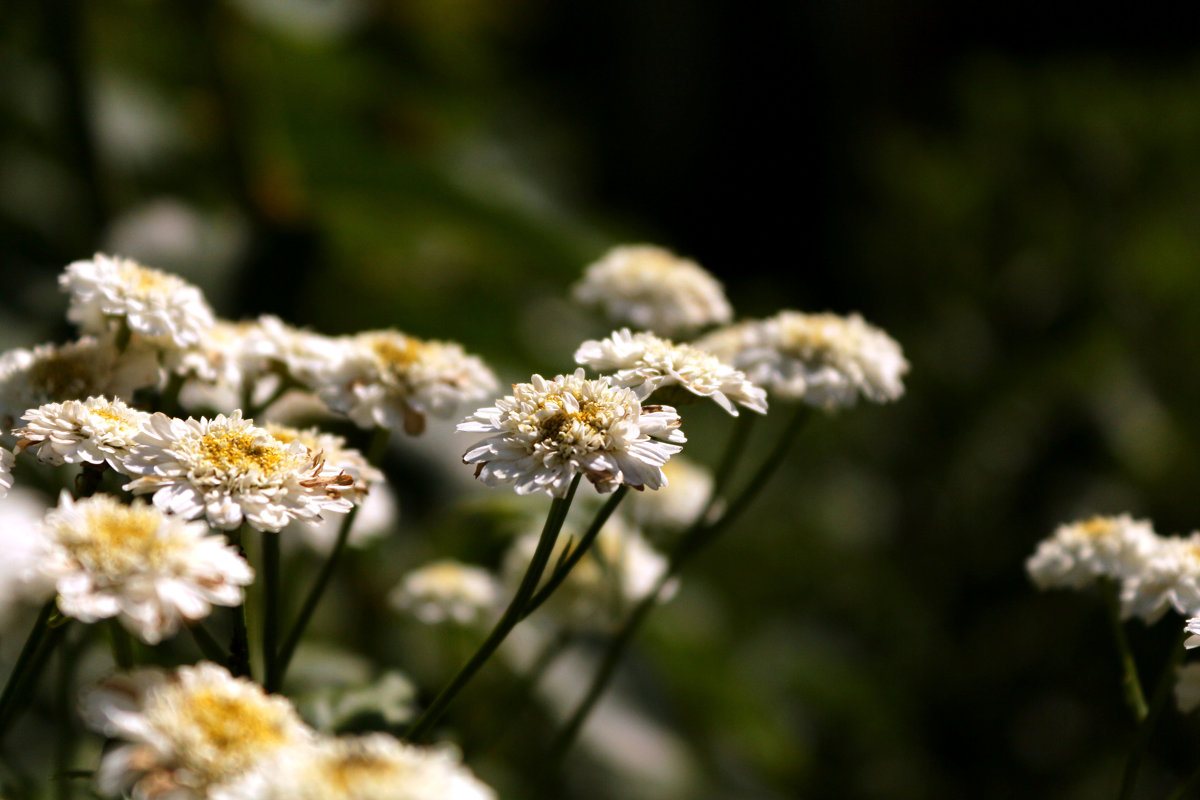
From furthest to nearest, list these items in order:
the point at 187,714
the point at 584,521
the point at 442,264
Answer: the point at 442,264 < the point at 584,521 < the point at 187,714

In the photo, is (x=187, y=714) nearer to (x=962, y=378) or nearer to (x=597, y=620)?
(x=597, y=620)

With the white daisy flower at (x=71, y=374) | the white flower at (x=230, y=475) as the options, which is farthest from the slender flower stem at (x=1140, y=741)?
the white daisy flower at (x=71, y=374)

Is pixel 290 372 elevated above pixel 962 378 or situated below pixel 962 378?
below

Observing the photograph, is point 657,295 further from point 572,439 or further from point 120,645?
point 120,645

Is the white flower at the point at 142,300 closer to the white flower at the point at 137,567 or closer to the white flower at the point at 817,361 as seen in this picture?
the white flower at the point at 137,567

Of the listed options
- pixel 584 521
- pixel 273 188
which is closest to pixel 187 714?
pixel 584 521

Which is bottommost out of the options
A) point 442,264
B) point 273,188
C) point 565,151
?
point 273,188

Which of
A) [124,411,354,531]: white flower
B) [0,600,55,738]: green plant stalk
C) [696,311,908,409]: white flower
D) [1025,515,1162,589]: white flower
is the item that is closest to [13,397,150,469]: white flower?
[124,411,354,531]: white flower

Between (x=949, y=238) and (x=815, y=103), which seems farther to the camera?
(x=815, y=103)

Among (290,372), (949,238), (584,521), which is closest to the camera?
(290,372)
